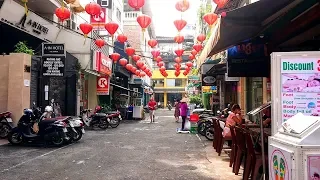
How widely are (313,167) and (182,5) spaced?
8921 mm

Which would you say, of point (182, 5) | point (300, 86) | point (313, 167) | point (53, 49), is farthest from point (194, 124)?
point (313, 167)

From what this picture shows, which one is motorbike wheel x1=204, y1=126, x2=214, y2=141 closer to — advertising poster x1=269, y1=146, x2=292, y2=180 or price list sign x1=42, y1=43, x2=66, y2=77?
price list sign x1=42, y1=43, x2=66, y2=77

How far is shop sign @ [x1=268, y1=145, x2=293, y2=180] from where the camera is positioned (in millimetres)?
3320

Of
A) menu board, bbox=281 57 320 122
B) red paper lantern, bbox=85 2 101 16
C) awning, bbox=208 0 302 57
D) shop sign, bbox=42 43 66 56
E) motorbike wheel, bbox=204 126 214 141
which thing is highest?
red paper lantern, bbox=85 2 101 16

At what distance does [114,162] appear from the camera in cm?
820

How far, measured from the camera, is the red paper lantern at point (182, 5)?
11.2m

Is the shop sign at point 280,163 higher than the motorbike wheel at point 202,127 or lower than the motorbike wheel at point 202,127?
higher

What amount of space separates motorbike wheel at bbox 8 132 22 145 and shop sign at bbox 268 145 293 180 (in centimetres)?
928

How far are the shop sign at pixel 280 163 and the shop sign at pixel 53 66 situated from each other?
1199 cm

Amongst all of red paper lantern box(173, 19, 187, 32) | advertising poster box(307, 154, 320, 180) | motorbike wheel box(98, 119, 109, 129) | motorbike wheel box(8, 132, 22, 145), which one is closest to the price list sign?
motorbike wheel box(8, 132, 22, 145)

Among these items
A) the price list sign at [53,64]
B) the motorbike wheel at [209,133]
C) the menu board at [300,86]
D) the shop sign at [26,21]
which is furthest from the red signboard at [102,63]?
the menu board at [300,86]

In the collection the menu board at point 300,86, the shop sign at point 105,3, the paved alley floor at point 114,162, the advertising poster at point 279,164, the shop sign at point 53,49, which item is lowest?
the paved alley floor at point 114,162

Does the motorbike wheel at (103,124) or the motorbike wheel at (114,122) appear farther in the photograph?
the motorbike wheel at (114,122)

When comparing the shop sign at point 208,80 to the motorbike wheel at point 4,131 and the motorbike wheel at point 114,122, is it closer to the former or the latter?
the motorbike wheel at point 114,122
